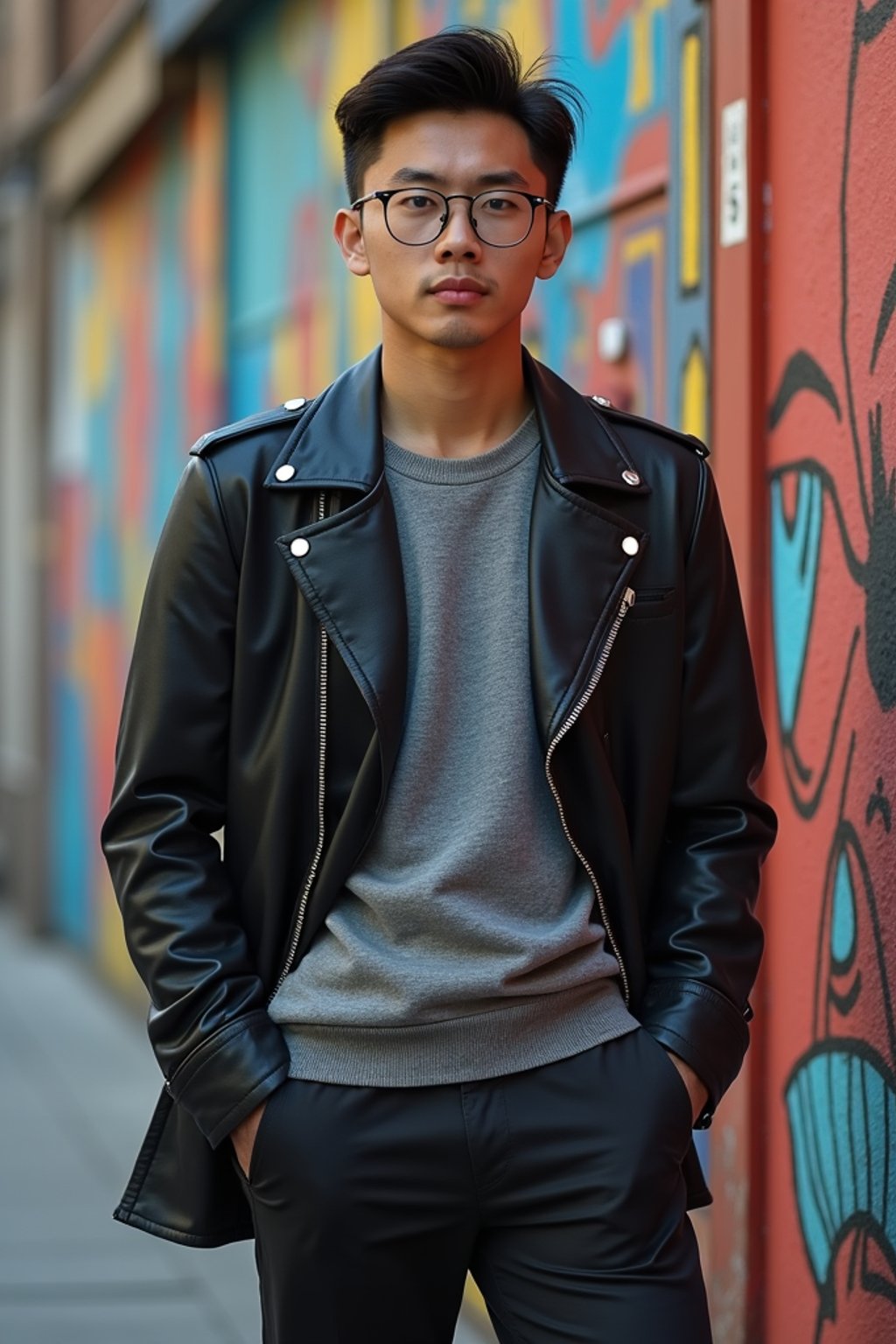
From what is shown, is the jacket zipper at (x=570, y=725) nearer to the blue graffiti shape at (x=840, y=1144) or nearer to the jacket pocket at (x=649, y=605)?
the jacket pocket at (x=649, y=605)

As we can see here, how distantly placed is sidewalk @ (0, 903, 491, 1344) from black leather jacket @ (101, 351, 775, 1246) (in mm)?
2523

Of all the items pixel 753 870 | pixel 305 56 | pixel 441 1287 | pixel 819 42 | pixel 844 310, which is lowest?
pixel 441 1287

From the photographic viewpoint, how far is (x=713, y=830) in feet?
9.43

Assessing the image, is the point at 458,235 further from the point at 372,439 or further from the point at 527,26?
the point at 527,26

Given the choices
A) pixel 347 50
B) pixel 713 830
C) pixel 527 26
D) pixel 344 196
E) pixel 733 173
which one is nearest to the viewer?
pixel 713 830

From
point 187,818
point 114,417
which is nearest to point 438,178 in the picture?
point 187,818

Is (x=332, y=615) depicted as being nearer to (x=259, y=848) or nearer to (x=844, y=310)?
(x=259, y=848)

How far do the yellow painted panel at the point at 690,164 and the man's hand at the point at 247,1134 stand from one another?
2.11 m

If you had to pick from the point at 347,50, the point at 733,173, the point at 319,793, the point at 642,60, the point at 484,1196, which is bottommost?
the point at 484,1196

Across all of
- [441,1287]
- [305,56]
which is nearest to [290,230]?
[305,56]

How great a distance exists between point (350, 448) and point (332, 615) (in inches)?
9.4

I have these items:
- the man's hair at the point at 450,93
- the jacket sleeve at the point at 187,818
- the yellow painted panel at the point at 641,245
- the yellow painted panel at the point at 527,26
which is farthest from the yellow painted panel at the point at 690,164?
the jacket sleeve at the point at 187,818

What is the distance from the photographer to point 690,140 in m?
4.17

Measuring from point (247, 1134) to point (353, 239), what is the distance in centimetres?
121
